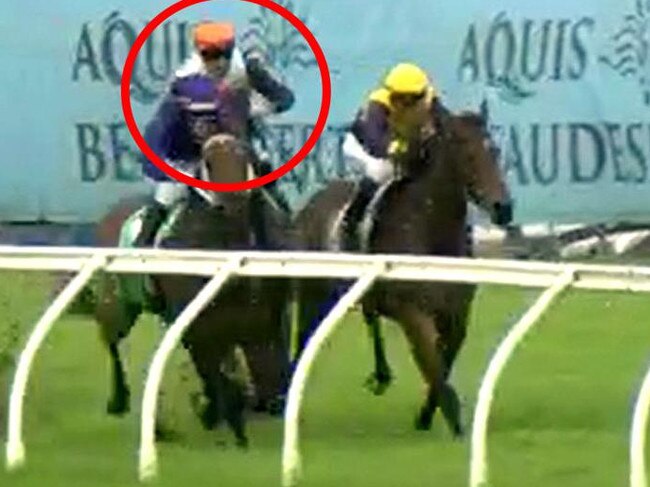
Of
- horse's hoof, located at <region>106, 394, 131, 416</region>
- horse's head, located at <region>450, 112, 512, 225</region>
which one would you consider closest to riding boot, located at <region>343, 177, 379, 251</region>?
horse's head, located at <region>450, 112, 512, 225</region>

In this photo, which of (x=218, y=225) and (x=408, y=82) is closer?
(x=218, y=225)

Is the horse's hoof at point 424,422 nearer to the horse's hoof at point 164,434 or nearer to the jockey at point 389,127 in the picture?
the jockey at point 389,127

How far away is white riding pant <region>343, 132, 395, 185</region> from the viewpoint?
1302cm

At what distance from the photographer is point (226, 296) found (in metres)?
11.9

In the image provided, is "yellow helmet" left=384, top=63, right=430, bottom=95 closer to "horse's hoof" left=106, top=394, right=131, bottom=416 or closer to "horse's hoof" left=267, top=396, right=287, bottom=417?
"horse's hoof" left=267, top=396, right=287, bottom=417

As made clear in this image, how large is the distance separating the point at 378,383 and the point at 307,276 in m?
3.73

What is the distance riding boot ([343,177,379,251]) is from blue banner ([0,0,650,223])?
6375 millimetres

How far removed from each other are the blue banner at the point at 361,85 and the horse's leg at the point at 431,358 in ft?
23.5

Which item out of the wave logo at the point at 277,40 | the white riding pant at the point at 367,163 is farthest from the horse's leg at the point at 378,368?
the wave logo at the point at 277,40

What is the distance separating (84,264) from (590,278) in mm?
1805

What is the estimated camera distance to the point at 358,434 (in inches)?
491

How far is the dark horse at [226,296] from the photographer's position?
1200cm

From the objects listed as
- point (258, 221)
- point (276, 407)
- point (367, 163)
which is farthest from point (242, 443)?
point (367, 163)

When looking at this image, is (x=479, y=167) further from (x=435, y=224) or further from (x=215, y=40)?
(x=215, y=40)
